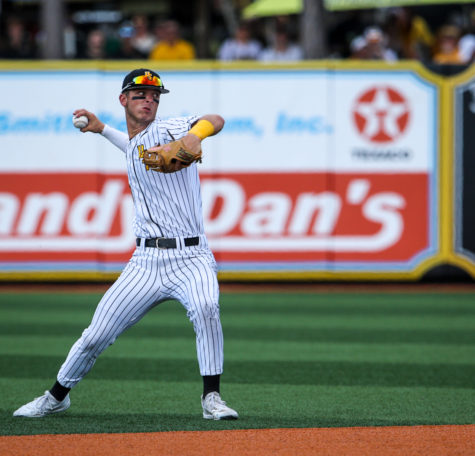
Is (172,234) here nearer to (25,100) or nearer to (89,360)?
(89,360)

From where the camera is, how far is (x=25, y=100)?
13.8 meters

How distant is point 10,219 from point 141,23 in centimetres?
510

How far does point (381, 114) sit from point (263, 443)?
890 centimetres

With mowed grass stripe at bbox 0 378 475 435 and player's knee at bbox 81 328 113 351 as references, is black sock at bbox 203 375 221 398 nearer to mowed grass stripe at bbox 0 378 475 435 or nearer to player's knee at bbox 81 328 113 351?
mowed grass stripe at bbox 0 378 475 435

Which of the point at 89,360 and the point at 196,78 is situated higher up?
the point at 196,78

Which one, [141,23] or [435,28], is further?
[435,28]

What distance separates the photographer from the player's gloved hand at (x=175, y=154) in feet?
19.0

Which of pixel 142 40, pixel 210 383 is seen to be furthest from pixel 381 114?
pixel 210 383

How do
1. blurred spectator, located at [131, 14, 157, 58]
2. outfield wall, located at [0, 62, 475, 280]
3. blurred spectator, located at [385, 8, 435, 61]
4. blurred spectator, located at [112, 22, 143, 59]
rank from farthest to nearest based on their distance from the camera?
blurred spectator, located at [131, 14, 157, 58], blurred spectator, located at [385, 8, 435, 61], blurred spectator, located at [112, 22, 143, 59], outfield wall, located at [0, 62, 475, 280]

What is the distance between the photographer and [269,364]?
851cm

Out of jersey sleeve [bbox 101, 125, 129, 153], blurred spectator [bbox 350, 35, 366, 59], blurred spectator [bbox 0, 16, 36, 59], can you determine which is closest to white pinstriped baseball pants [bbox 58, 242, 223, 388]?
jersey sleeve [bbox 101, 125, 129, 153]

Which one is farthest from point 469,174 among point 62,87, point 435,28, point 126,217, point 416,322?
point 435,28

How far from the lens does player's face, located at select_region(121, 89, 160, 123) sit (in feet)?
20.6

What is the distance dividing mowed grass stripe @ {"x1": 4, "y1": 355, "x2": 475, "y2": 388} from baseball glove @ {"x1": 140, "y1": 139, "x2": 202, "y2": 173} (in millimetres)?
2411
